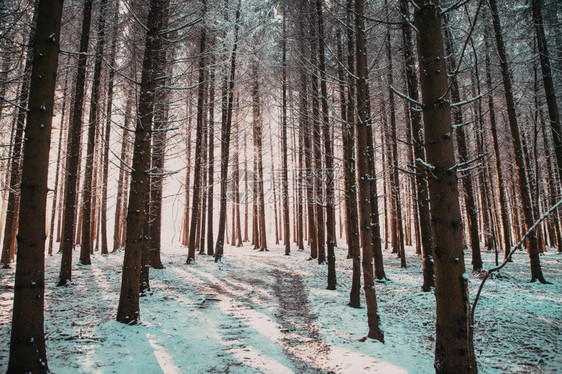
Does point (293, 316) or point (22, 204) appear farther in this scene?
point (293, 316)

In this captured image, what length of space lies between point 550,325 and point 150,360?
7.31 metres

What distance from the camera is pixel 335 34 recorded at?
7.80 m

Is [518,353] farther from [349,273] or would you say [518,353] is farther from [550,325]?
[349,273]

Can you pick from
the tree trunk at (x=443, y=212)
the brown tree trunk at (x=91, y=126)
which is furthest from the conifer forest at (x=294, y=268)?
the brown tree trunk at (x=91, y=126)

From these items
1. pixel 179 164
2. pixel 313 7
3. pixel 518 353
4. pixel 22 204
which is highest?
pixel 313 7

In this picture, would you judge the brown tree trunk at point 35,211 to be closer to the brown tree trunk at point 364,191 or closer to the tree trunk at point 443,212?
the tree trunk at point 443,212

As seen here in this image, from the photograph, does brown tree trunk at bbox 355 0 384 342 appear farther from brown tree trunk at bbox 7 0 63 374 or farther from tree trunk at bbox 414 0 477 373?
brown tree trunk at bbox 7 0 63 374

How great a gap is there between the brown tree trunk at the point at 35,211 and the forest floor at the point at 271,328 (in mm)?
537

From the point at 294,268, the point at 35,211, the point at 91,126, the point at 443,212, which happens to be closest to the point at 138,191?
the point at 35,211

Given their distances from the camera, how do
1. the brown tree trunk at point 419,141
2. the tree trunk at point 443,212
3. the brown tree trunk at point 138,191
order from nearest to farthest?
the tree trunk at point 443,212 → the brown tree trunk at point 138,191 → the brown tree trunk at point 419,141

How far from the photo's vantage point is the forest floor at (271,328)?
400 cm

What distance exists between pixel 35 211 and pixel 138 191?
2048 millimetres

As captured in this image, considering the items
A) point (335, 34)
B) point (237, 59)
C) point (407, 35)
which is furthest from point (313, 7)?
point (237, 59)

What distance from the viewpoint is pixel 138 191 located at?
17.4 feet
